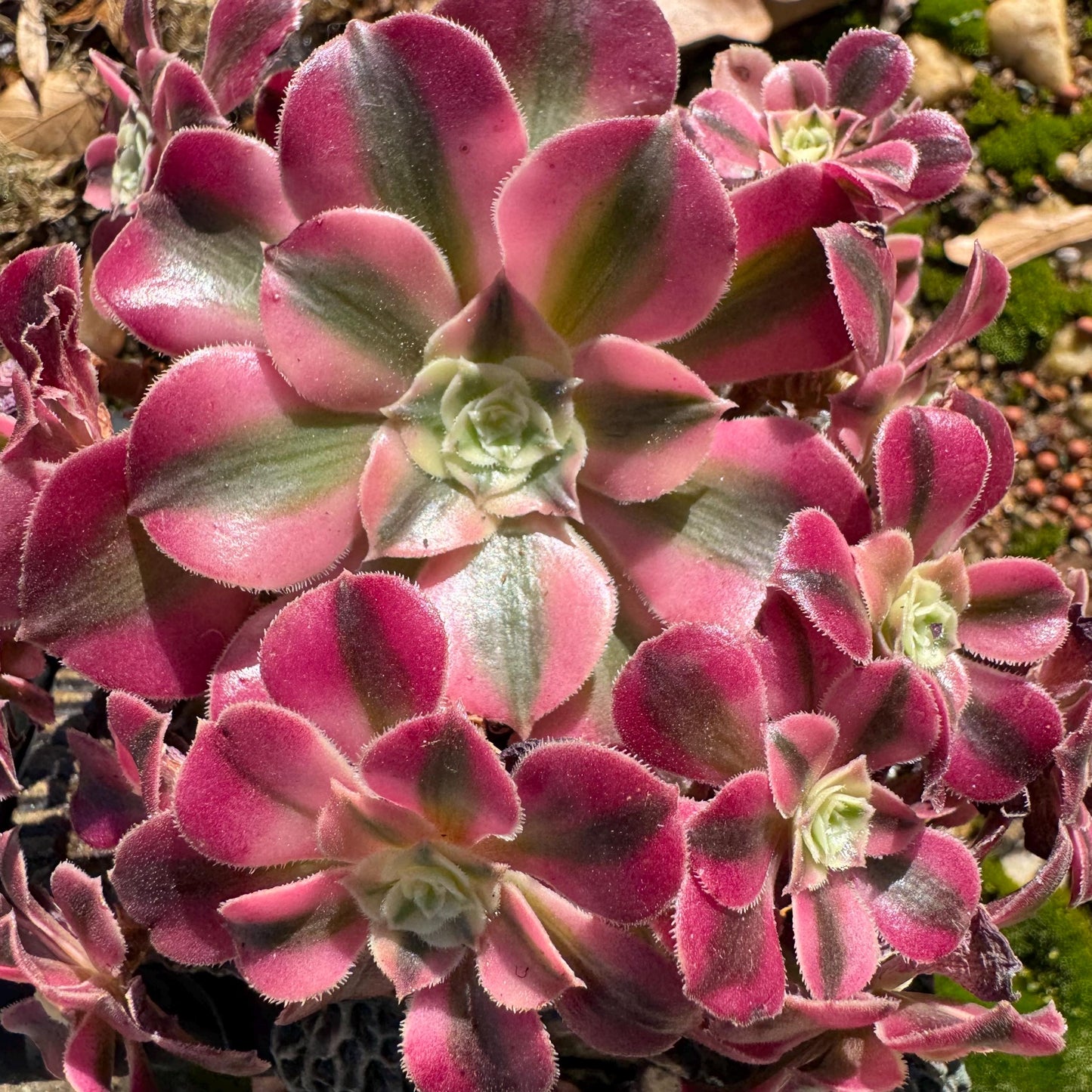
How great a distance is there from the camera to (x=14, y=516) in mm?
1040

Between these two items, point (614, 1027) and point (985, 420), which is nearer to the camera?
point (614, 1027)

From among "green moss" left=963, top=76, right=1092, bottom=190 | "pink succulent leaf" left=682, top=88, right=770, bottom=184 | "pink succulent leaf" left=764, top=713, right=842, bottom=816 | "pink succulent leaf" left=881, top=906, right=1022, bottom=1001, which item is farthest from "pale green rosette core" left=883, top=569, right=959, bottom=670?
"green moss" left=963, top=76, right=1092, bottom=190

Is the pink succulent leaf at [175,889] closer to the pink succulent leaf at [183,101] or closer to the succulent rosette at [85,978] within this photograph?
the succulent rosette at [85,978]

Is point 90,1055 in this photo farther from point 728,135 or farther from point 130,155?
point 728,135

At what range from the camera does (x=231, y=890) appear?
0.93m

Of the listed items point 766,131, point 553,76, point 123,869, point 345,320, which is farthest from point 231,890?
point 766,131

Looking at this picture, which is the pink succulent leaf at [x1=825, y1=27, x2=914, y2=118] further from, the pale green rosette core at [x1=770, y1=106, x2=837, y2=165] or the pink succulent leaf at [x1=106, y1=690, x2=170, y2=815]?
the pink succulent leaf at [x1=106, y1=690, x2=170, y2=815]

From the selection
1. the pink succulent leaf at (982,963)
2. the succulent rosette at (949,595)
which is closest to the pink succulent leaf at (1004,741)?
the succulent rosette at (949,595)

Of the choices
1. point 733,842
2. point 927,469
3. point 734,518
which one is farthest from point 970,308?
point 733,842

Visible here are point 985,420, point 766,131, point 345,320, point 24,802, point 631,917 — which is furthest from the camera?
point 24,802

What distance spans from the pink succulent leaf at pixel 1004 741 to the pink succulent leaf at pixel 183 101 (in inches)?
35.8

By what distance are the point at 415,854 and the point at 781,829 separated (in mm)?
307

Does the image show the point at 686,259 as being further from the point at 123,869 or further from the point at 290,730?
the point at 123,869

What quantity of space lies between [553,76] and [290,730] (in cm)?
64
